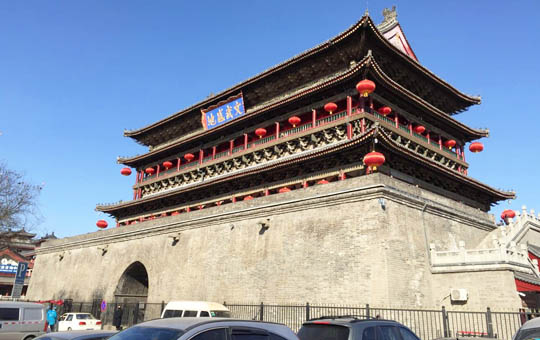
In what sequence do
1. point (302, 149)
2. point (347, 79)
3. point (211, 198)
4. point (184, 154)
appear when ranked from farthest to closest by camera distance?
point (184, 154)
point (211, 198)
point (302, 149)
point (347, 79)

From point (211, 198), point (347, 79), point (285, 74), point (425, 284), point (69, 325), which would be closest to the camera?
point (425, 284)

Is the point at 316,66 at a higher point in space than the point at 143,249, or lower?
higher

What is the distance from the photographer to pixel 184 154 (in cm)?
3139

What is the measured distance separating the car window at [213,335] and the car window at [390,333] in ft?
9.89

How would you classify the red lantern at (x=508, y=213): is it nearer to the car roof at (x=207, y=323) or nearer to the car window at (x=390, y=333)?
the car window at (x=390, y=333)

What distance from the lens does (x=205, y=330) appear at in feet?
13.7

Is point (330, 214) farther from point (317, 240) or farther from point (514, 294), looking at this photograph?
point (514, 294)

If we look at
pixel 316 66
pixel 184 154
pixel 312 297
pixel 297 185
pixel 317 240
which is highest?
pixel 316 66

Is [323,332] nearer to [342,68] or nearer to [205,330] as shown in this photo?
[205,330]

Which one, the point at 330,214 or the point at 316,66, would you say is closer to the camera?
the point at 330,214

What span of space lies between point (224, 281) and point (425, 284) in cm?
900

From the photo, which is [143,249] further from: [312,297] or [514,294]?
[514,294]

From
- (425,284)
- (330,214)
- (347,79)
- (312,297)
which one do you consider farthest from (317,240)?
(347,79)

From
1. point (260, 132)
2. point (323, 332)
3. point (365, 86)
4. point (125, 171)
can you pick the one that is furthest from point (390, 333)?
point (125, 171)
